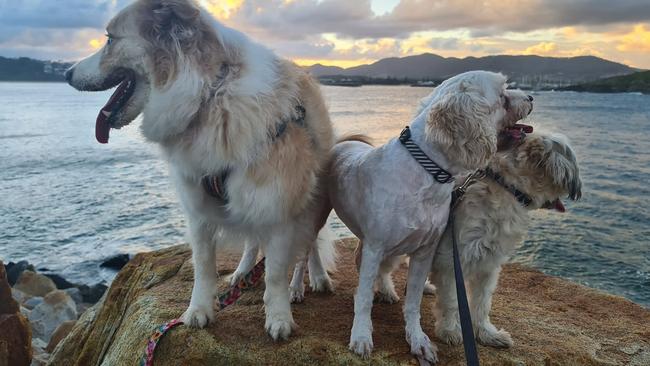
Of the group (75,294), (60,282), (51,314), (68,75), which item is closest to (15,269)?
(60,282)

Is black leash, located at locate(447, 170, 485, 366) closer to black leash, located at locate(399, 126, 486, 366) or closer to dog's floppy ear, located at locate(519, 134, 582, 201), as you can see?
black leash, located at locate(399, 126, 486, 366)

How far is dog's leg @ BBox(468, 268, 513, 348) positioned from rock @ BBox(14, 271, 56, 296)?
1039 cm

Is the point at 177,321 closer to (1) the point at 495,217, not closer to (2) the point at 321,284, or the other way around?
(2) the point at 321,284

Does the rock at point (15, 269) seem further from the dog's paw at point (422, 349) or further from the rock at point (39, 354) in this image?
the dog's paw at point (422, 349)

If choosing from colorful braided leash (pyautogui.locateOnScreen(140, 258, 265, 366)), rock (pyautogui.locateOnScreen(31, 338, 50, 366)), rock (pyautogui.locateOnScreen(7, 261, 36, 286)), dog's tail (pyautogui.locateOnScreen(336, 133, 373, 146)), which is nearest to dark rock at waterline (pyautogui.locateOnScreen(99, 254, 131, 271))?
rock (pyautogui.locateOnScreen(7, 261, 36, 286))

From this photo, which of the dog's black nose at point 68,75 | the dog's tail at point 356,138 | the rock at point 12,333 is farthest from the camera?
the rock at point 12,333

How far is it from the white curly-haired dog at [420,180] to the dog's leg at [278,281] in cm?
53

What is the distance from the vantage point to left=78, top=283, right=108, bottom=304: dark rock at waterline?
1169cm

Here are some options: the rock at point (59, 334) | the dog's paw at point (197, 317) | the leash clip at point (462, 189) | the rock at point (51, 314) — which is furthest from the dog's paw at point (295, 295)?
the rock at point (51, 314)

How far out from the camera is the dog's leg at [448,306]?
165 inches

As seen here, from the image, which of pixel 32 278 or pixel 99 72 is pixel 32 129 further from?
pixel 99 72

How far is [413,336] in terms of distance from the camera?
13.0 ft

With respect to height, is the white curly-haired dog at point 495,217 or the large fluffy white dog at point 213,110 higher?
the large fluffy white dog at point 213,110

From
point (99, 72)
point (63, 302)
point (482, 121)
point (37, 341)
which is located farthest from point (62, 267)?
point (482, 121)
